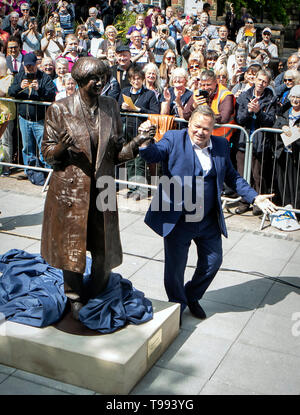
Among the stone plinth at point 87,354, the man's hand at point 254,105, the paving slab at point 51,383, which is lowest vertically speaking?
the paving slab at point 51,383

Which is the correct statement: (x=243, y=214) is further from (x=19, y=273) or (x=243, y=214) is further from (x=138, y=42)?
(x=138, y=42)

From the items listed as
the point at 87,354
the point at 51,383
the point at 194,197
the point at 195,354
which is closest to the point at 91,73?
the point at 194,197

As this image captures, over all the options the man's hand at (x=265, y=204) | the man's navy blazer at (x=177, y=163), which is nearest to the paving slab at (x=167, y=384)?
the man's navy blazer at (x=177, y=163)

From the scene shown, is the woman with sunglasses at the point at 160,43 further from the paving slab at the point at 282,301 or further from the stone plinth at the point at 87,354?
the stone plinth at the point at 87,354

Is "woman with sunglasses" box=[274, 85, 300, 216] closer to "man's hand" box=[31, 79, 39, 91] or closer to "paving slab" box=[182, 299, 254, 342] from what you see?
"paving slab" box=[182, 299, 254, 342]

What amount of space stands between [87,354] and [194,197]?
171 cm

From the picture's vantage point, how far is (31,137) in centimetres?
986

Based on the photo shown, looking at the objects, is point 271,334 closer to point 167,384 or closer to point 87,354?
point 167,384

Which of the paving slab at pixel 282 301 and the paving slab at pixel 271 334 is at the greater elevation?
the paving slab at pixel 271 334

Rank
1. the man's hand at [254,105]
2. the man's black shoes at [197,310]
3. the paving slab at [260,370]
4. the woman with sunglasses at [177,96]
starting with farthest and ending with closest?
1. the woman with sunglasses at [177,96]
2. the man's hand at [254,105]
3. the man's black shoes at [197,310]
4. the paving slab at [260,370]

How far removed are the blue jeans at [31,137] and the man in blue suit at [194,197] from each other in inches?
191

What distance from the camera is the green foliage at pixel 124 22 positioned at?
18.1 metres

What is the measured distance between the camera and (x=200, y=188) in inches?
209

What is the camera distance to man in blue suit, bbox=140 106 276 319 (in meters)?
5.24
